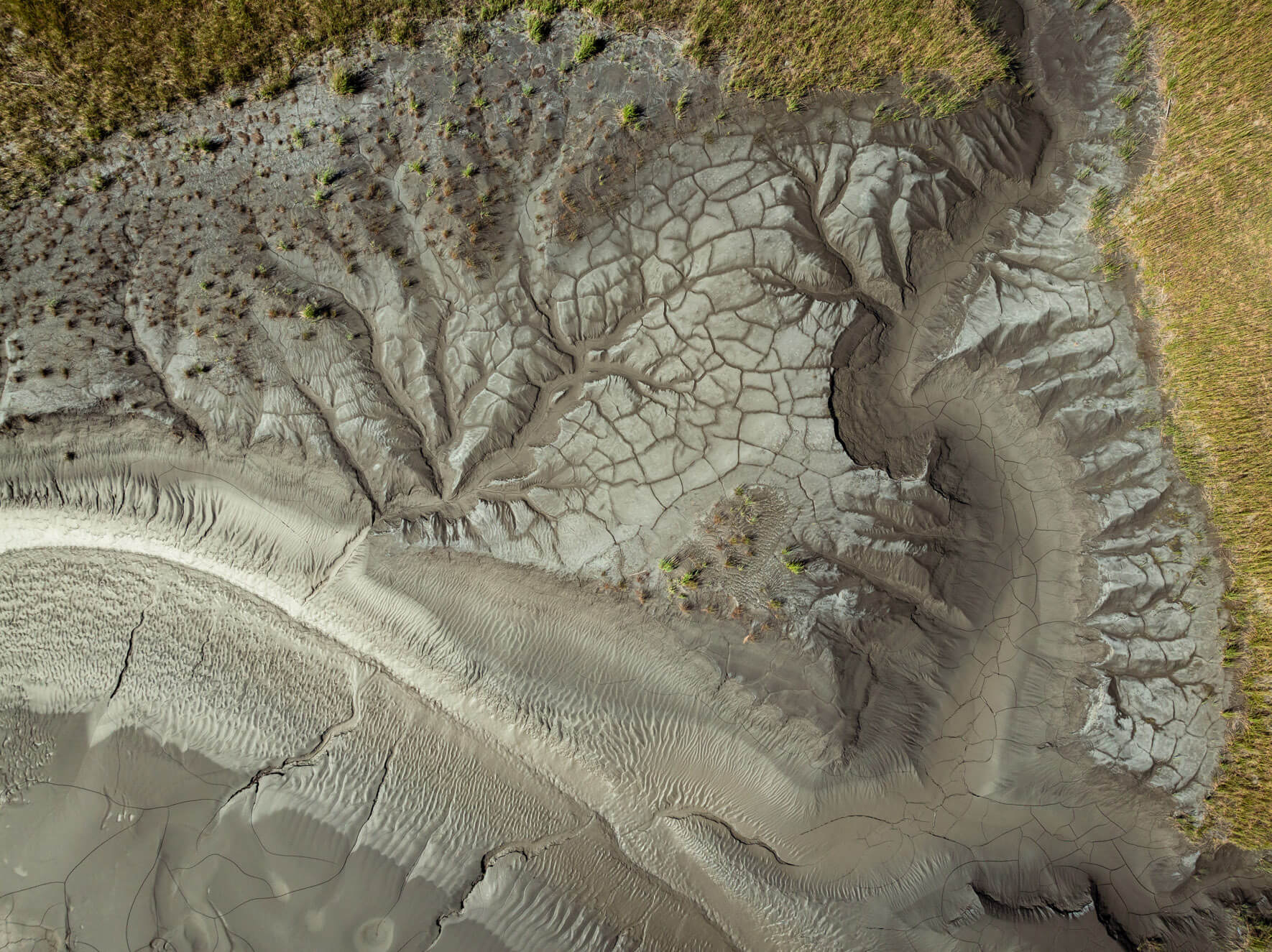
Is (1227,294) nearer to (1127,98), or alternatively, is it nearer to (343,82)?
(1127,98)

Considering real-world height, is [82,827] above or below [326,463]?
below

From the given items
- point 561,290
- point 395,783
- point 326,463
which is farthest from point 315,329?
point 395,783

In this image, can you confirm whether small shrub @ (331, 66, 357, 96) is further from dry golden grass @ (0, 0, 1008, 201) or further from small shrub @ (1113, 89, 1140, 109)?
small shrub @ (1113, 89, 1140, 109)

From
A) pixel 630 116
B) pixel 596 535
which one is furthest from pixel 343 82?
pixel 596 535

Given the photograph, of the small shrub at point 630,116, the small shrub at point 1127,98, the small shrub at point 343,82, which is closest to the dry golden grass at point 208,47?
the small shrub at point 343,82

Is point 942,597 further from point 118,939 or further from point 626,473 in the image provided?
point 118,939

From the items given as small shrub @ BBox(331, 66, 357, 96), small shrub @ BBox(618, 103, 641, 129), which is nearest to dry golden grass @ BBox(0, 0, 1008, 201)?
small shrub @ BBox(331, 66, 357, 96)
